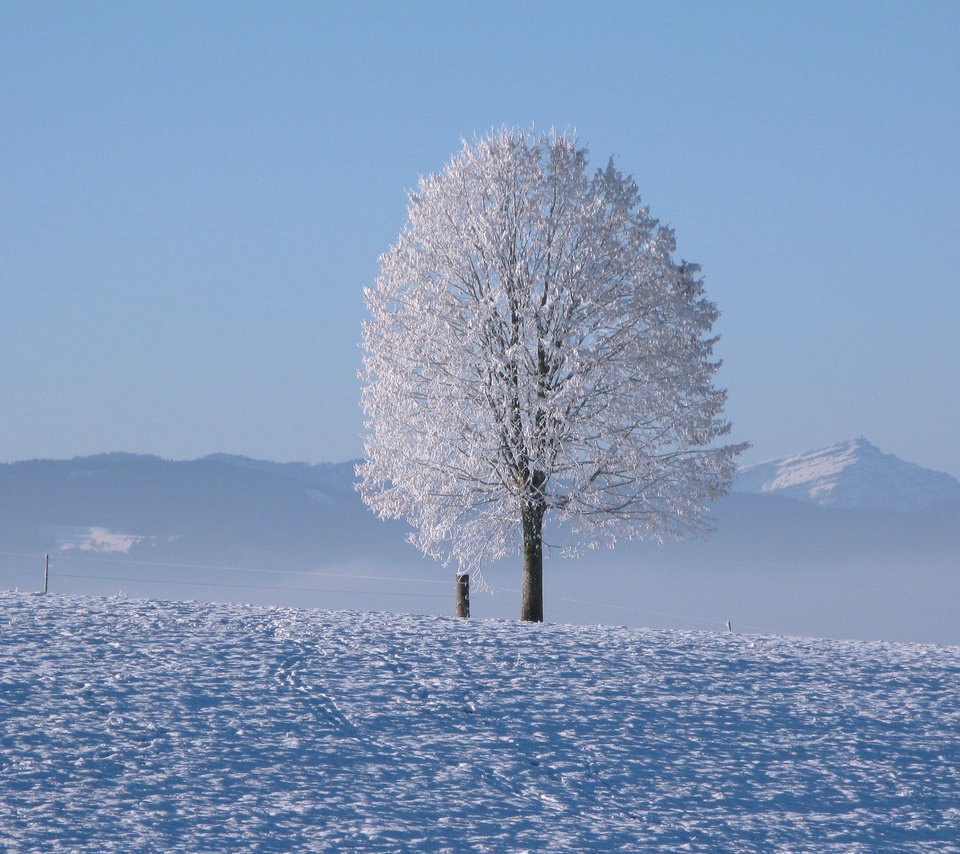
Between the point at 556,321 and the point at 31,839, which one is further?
the point at 556,321

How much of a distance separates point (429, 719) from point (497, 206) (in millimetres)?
13337

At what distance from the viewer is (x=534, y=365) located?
24.0 metres

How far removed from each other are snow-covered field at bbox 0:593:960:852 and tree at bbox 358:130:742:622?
5662 mm

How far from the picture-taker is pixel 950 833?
11.9 meters

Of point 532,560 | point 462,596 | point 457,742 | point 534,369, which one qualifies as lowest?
point 457,742

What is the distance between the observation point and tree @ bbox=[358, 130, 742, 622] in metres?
23.7

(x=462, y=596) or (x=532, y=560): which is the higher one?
(x=532, y=560)

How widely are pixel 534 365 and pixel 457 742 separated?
11.8m

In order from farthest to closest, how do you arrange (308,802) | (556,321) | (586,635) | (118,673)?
(556,321)
(586,635)
(118,673)
(308,802)

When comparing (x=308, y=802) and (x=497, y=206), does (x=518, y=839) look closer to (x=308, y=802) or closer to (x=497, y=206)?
(x=308, y=802)

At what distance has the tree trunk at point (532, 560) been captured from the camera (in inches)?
951

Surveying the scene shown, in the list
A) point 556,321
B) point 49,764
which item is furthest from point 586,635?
point 49,764

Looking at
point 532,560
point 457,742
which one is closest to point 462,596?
point 532,560

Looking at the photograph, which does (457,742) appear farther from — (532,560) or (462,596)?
(532,560)
